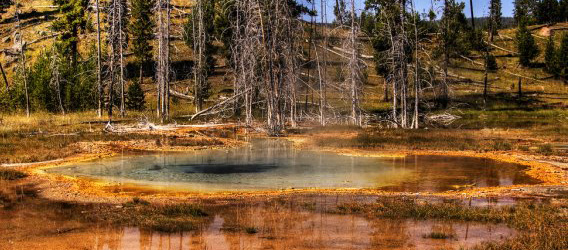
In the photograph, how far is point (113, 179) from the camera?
16438 mm

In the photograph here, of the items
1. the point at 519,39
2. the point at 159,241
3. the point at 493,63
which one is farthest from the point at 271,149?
the point at 519,39

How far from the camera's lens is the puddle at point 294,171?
627 inches

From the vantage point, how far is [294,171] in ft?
60.6

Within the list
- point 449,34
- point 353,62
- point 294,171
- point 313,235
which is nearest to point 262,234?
point 313,235

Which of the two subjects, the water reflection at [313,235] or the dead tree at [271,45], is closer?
the water reflection at [313,235]

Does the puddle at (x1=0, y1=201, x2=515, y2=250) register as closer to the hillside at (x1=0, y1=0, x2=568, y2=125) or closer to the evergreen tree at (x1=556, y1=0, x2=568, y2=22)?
the hillside at (x1=0, y1=0, x2=568, y2=125)

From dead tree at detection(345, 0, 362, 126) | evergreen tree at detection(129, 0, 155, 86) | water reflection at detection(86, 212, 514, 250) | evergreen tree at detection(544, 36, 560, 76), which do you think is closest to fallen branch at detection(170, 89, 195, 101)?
evergreen tree at detection(129, 0, 155, 86)

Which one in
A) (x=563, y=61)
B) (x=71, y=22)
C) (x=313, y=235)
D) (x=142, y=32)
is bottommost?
(x=313, y=235)

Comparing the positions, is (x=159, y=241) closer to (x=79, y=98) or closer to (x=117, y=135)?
(x=117, y=135)

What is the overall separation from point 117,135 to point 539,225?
2280cm

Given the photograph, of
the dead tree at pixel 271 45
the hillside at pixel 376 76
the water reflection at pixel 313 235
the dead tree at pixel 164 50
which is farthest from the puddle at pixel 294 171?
the hillside at pixel 376 76

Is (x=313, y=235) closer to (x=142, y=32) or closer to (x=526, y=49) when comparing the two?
(x=142, y=32)

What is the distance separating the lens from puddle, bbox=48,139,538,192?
1591cm

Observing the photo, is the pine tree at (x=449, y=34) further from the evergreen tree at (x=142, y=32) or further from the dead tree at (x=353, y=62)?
the evergreen tree at (x=142, y=32)
